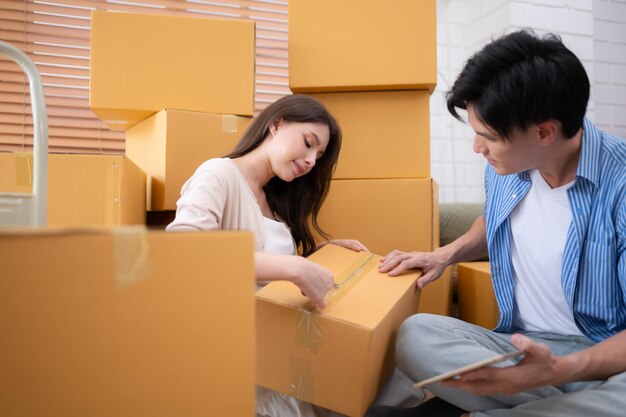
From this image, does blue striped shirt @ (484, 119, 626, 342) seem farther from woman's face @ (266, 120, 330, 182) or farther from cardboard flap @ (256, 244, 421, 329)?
woman's face @ (266, 120, 330, 182)

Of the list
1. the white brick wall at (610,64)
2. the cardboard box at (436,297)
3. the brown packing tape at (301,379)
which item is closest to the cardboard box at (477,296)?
the cardboard box at (436,297)

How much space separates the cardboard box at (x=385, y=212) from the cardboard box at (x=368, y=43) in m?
0.27

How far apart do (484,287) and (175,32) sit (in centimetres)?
107

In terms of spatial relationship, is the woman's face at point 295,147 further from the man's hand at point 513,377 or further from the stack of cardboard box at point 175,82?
the man's hand at point 513,377

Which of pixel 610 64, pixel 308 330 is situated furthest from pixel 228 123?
pixel 610 64

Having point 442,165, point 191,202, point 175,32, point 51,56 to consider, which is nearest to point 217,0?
point 51,56

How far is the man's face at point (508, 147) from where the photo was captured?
908mm

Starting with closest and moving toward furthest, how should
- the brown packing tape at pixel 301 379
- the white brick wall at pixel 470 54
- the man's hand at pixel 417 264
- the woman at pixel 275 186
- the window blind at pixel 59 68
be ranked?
the brown packing tape at pixel 301 379, the woman at pixel 275 186, the man's hand at pixel 417 264, the window blind at pixel 59 68, the white brick wall at pixel 470 54

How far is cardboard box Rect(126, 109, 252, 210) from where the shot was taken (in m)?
1.31

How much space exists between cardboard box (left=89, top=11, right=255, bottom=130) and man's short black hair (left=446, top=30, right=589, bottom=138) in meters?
0.68

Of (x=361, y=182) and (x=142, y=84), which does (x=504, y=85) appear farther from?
(x=142, y=84)

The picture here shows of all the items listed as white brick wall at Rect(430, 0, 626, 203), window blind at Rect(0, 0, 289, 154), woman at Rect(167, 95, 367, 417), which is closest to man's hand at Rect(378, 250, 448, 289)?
woman at Rect(167, 95, 367, 417)

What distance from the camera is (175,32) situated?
1.34 meters

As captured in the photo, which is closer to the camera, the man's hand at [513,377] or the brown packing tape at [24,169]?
the man's hand at [513,377]
